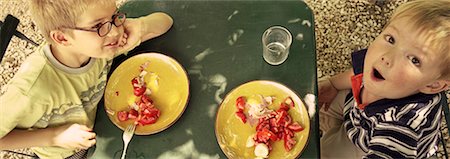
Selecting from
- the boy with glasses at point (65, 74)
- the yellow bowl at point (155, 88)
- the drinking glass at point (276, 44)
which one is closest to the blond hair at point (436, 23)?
the drinking glass at point (276, 44)

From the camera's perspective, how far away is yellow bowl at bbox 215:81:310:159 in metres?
1.45

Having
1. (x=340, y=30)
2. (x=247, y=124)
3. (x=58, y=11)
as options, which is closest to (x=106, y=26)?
(x=58, y=11)

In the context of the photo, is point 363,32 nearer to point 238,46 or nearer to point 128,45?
point 238,46

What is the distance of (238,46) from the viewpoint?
1621 millimetres

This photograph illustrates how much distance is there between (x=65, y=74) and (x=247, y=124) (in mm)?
609

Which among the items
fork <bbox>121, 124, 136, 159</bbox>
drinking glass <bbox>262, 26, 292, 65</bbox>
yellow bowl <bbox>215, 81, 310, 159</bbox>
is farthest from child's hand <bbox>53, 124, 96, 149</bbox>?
drinking glass <bbox>262, 26, 292, 65</bbox>

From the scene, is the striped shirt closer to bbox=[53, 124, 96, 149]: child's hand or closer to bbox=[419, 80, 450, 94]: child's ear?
bbox=[419, 80, 450, 94]: child's ear

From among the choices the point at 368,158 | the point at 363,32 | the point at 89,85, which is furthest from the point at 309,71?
the point at 363,32

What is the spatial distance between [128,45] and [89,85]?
19 cm

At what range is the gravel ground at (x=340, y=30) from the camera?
241cm

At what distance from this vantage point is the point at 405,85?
139 centimetres

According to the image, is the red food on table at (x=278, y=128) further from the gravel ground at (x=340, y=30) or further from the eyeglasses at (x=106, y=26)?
the gravel ground at (x=340, y=30)

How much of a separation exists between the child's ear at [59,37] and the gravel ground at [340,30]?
1.15 metres

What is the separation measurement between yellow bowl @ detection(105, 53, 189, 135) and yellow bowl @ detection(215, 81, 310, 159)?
5.7 inches
